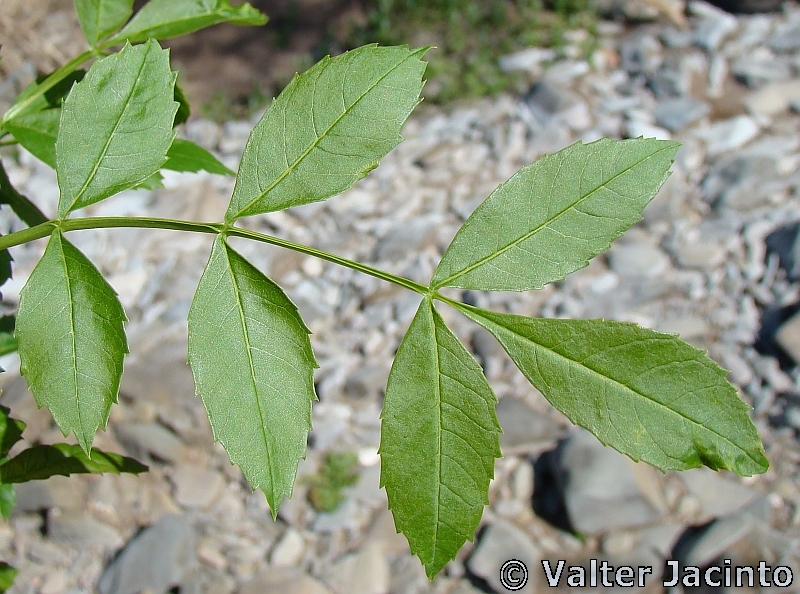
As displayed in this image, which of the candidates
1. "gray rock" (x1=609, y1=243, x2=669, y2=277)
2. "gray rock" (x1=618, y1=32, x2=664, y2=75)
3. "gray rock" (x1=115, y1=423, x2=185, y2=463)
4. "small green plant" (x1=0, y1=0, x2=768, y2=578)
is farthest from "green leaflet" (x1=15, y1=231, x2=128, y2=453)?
"gray rock" (x1=618, y1=32, x2=664, y2=75)

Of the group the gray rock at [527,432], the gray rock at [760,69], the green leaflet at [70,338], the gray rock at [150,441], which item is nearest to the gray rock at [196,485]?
the gray rock at [150,441]

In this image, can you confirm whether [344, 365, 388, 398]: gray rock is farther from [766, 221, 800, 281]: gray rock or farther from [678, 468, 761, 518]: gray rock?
[766, 221, 800, 281]: gray rock

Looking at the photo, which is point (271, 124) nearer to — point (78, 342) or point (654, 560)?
point (78, 342)

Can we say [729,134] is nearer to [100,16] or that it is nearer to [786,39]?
[786,39]

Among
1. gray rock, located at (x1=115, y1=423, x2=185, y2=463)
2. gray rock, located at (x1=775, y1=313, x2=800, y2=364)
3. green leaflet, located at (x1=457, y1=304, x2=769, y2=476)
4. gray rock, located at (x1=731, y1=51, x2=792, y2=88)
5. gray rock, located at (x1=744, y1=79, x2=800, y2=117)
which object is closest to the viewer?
green leaflet, located at (x1=457, y1=304, x2=769, y2=476)

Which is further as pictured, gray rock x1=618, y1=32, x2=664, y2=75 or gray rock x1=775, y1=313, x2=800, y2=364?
gray rock x1=618, y1=32, x2=664, y2=75

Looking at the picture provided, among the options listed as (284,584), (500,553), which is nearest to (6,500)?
(284,584)
